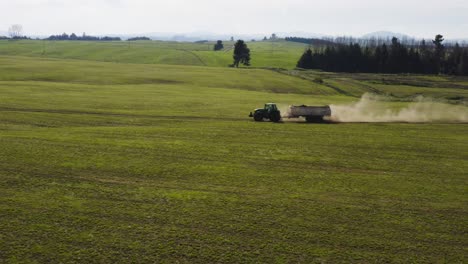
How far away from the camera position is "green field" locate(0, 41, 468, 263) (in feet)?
64.3

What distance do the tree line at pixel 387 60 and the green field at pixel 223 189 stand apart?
389ft

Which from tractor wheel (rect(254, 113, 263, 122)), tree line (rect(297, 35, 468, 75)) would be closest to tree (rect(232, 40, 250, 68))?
tree line (rect(297, 35, 468, 75))

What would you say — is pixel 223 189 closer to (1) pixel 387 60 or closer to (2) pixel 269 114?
(2) pixel 269 114

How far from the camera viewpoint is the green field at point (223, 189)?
64.3 ft

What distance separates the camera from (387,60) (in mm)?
161125

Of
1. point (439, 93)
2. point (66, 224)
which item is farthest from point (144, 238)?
point (439, 93)

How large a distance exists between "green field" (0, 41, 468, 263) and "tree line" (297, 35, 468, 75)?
118525 mm

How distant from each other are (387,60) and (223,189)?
14944 centimetres

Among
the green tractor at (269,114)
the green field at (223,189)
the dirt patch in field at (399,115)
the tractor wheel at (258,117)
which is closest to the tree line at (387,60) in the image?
the dirt patch in field at (399,115)

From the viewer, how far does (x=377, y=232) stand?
70.6ft

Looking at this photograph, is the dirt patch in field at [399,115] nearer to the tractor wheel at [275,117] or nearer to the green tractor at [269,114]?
the tractor wheel at [275,117]

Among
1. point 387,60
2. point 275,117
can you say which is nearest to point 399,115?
point 275,117

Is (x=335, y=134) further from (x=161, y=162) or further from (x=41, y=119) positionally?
(x=41, y=119)

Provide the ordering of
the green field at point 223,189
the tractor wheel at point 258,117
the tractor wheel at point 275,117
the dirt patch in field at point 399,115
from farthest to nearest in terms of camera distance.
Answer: the dirt patch in field at point 399,115 → the tractor wheel at point 258,117 → the tractor wheel at point 275,117 → the green field at point 223,189
